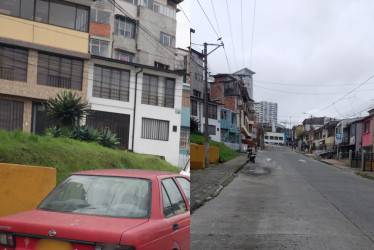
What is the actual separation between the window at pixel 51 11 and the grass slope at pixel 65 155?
2.73ft

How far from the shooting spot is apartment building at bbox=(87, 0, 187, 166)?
3074 mm

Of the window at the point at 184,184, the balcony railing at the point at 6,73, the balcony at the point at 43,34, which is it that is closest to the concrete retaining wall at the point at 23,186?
the balcony railing at the point at 6,73

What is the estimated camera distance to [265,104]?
2.66m

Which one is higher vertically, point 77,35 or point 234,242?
point 77,35

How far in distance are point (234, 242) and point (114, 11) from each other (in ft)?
6.68

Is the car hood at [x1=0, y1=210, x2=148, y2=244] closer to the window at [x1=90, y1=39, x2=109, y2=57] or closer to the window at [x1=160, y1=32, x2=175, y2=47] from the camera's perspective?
the window at [x1=90, y1=39, x2=109, y2=57]

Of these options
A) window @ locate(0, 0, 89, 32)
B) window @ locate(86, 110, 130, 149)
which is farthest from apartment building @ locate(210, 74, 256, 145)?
window @ locate(0, 0, 89, 32)

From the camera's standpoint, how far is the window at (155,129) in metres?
3.11

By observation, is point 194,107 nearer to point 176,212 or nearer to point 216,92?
point 216,92

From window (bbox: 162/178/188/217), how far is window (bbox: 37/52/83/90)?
1021mm

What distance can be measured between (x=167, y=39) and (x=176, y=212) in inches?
53.8

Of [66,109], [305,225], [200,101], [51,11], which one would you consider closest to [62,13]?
[51,11]

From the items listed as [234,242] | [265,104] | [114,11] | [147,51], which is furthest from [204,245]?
[114,11]

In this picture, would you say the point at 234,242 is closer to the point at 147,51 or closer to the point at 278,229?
the point at 278,229
